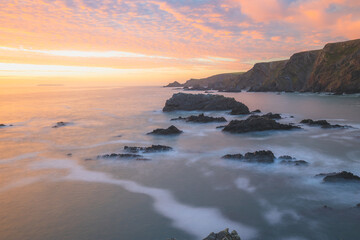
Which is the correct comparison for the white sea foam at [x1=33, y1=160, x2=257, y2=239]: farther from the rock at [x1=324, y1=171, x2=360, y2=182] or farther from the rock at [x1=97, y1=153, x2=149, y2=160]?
the rock at [x1=324, y1=171, x2=360, y2=182]

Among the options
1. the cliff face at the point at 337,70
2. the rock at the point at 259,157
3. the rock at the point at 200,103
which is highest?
the cliff face at the point at 337,70

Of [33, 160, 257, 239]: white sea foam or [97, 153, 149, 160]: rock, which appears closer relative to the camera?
[33, 160, 257, 239]: white sea foam

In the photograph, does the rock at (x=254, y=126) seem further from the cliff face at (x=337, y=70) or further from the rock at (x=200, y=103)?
the cliff face at (x=337, y=70)

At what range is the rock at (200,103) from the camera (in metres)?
34.4

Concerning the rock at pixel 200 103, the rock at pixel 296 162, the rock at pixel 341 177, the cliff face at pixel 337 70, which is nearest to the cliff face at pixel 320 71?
the cliff face at pixel 337 70

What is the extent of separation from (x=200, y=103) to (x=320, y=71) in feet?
144

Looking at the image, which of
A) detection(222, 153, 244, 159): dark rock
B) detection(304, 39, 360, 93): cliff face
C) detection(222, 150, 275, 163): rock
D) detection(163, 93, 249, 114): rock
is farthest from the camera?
detection(304, 39, 360, 93): cliff face

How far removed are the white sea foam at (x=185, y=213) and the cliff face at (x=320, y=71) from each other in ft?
190

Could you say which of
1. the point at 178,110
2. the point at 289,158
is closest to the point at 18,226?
the point at 289,158

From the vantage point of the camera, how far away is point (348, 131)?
19.3 meters

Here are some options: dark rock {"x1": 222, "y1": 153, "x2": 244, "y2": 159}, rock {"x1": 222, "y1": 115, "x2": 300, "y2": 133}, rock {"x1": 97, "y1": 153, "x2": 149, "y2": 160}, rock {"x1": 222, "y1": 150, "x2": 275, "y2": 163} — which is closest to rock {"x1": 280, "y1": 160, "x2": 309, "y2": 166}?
rock {"x1": 222, "y1": 150, "x2": 275, "y2": 163}

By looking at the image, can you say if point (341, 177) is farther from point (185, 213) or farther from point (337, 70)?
point (337, 70)

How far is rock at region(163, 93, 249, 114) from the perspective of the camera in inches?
1355

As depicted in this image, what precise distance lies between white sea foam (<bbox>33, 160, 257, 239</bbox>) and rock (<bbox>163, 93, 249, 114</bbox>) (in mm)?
25228
